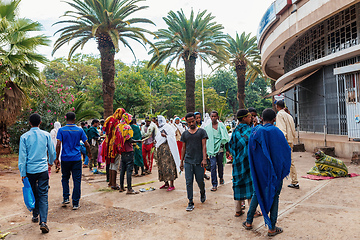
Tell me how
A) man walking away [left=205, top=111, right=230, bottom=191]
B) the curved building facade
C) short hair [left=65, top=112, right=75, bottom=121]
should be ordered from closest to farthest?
1. short hair [left=65, top=112, right=75, bottom=121]
2. man walking away [left=205, top=111, right=230, bottom=191]
3. the curved building facade

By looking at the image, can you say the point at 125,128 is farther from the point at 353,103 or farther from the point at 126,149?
the point at 353,103

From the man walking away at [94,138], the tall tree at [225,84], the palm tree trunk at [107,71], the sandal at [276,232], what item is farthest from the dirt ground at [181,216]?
the tall tree at [225,84]

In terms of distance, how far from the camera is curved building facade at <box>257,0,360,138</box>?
10047mm

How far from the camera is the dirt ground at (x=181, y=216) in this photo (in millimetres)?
3793

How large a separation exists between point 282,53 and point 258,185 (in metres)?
17.7

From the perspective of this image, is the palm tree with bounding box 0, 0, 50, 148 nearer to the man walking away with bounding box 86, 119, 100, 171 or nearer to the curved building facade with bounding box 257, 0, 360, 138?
the man walking away with bounding box 86, 119, 100, 171

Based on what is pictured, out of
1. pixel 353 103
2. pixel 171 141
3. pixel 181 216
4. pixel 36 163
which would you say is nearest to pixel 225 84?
pixel 353 103

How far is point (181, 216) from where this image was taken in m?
4.59

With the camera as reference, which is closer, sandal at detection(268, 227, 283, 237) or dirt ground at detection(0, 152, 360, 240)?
sandal at detection(268, 227, 283, 237)

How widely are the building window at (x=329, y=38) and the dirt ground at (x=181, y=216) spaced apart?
25.1 ft

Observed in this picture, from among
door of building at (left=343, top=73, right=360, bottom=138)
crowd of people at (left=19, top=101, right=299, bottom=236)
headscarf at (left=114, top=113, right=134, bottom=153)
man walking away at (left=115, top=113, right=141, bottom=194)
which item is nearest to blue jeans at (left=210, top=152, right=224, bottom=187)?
crowd of people at (left=19, top=101, right=299, bottom=236)

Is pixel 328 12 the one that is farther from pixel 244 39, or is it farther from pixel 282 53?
pixel 244 39

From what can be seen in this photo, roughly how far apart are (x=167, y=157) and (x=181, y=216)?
A: 2.18m

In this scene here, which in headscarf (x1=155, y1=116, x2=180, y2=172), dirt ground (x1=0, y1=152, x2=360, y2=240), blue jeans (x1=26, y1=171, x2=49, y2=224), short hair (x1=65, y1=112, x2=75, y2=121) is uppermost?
short hair (x1=65, y1=112, x2=75, y2=121)
